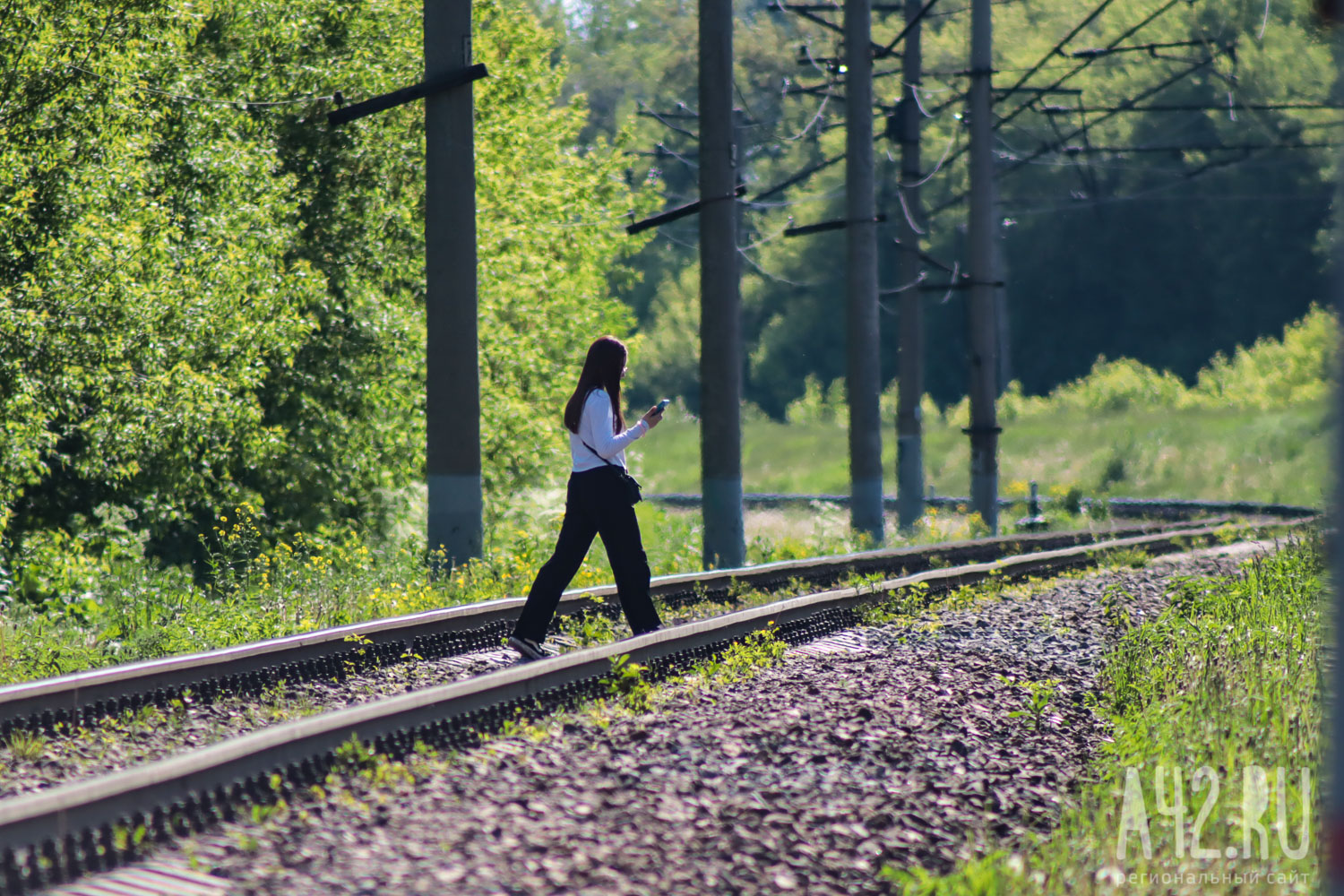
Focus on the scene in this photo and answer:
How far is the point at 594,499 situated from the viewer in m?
8.12

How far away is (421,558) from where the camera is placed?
43.8 ft

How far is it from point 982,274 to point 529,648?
18.3 meters

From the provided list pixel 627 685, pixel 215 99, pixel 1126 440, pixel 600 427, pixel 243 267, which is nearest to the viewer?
pixel 627 685

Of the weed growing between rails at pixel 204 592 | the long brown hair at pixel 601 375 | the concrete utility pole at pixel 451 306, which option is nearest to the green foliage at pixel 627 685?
the long brown hair at pixel 601 375

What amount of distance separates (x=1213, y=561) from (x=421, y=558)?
8150 mm

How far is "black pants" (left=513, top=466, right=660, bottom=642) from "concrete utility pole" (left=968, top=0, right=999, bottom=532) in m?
17.5

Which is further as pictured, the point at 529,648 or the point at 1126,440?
the point at 1126,440

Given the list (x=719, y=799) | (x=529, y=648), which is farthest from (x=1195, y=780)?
(x=529, y=648)

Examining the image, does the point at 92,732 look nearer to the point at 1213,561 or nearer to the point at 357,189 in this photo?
the point at 1213,561

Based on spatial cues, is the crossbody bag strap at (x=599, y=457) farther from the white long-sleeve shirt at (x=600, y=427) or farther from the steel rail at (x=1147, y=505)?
the steel rail at (x=1147, y=505)

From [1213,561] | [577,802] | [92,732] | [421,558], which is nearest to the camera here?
[577,802]

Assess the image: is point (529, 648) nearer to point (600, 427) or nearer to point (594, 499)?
point (594, 499)

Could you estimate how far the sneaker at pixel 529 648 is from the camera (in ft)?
26.8

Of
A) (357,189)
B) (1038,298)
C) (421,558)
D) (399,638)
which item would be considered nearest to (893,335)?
(1038,298)
